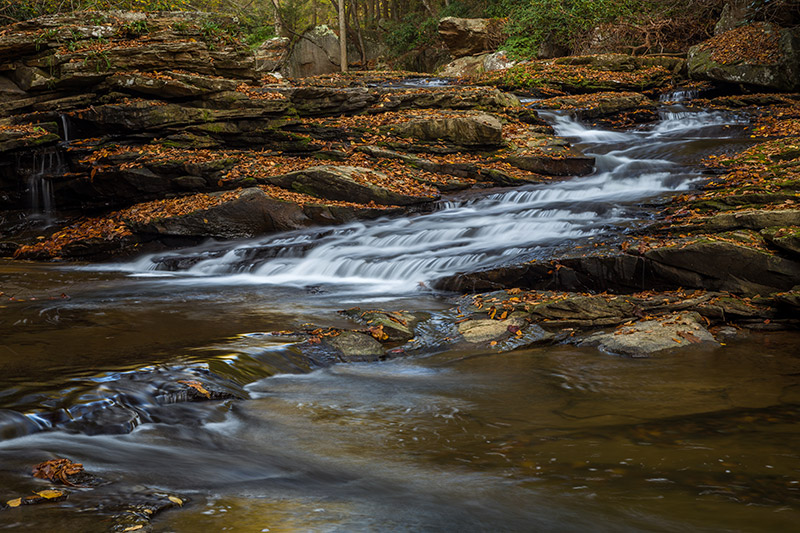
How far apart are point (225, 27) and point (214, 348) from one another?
13899 mm

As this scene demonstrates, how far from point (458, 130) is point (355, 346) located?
374 inches

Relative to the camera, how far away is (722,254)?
23.7 feet

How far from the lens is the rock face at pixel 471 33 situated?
86.5 feet

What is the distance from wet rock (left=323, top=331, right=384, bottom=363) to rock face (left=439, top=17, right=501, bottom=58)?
76.6ft

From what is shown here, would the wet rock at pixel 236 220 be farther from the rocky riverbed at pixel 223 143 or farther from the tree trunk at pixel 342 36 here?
the tree trunk at pixel 342 36

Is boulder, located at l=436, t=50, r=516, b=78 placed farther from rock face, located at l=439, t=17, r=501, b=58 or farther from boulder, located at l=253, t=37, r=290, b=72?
boulder, located at l=253, t=37, r=290, b=72

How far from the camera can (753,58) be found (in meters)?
16.4

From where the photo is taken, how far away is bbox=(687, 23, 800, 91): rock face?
1577 cm

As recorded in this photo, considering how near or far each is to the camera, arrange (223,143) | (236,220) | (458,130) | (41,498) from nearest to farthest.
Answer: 1. (41,498)
2. (236,220)
3. (223,143)
4. (458,130)

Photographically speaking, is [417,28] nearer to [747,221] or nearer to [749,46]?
[749,46]

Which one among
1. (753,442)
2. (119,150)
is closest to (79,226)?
(119,150)

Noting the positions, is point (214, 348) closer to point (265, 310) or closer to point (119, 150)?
point (265, 310)

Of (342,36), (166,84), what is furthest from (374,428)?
(342,36)

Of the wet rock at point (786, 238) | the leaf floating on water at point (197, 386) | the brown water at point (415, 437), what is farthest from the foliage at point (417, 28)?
the leaf floating on water at point (197, 386)
